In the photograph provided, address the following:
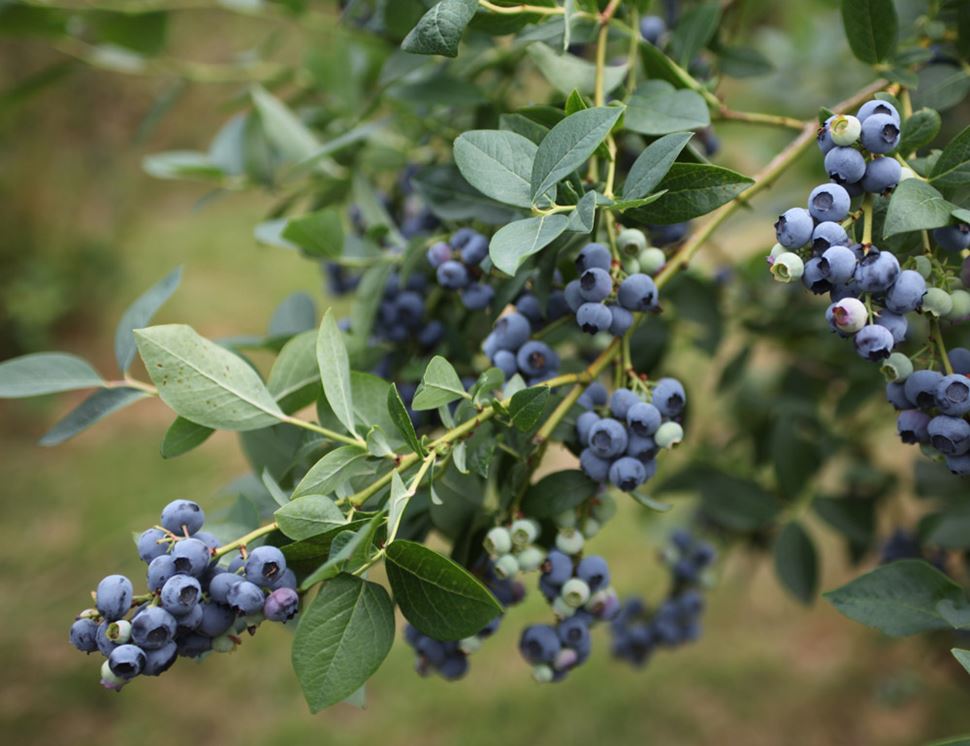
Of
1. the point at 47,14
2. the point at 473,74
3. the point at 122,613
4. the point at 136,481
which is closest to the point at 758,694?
the point at 473,74

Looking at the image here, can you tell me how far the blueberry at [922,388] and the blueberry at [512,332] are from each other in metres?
0.31

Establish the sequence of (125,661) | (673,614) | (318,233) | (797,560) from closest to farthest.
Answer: (125,661)
(318,233)
(797,560)
(673,614)

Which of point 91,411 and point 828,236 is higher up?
point 828,236

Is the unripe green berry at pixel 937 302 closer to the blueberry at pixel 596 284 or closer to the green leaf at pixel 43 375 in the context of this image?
the blueberry at pixel 596 284

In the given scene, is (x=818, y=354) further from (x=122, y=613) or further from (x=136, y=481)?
(x=136, y=481)

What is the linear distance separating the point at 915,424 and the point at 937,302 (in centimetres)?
10

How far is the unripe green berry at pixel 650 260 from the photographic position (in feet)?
2.44

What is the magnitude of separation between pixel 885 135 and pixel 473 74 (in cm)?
57

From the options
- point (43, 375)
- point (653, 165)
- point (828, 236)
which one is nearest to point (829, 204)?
point (828, 236)

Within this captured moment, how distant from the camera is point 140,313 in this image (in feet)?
2.67

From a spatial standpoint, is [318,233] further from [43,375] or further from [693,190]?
[693,190]

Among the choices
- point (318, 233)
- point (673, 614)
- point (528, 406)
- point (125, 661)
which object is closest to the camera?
point (125, 661)

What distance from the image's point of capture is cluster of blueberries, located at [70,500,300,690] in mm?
583

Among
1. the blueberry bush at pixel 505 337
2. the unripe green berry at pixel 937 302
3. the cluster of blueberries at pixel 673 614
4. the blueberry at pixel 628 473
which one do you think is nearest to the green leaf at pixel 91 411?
the blueberry bush at pixel 505 337
